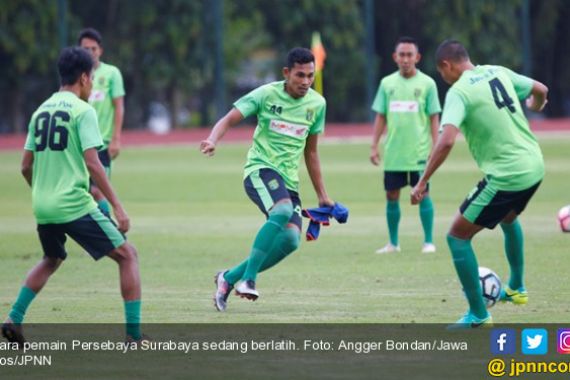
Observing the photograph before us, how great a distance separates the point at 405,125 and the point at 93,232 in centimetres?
754

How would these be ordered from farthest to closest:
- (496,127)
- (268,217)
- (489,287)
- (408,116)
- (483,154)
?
1. (408,116)
2. (268,217)
3. (489,287)
4. (483,154)
5. (496,127)

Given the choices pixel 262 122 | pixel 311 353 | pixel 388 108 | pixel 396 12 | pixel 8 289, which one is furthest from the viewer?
pixel 396 12

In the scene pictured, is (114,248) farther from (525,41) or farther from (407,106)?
(525,41)

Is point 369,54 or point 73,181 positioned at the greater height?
point 73,181

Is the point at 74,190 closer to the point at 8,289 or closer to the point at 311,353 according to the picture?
the point at 311,353

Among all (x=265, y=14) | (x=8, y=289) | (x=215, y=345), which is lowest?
(x=265, y=14)

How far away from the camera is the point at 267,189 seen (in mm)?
11367

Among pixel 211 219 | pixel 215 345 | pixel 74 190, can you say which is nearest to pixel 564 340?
pixel 215 345

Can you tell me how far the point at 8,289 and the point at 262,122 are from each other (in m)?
3.09

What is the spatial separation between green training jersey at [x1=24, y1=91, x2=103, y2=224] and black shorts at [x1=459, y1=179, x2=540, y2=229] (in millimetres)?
2692

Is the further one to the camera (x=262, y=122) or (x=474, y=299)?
(x=262, y=122)

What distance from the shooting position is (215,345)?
30.8ft

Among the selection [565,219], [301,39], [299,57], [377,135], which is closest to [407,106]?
[377,135]

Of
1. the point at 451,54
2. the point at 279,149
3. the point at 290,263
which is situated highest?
the point at 451,54
